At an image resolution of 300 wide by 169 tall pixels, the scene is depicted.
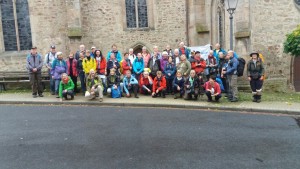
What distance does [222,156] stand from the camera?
19.1 ft

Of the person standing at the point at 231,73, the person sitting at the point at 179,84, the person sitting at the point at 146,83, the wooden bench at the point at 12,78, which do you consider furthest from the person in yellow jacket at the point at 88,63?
the person standing at the point at 231,73

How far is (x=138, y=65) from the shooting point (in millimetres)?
12555

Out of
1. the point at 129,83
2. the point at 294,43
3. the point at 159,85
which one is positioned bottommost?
the point at 159,85

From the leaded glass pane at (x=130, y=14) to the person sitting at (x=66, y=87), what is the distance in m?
7.45

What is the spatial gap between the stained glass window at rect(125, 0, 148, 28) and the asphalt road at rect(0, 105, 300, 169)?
9.50 m

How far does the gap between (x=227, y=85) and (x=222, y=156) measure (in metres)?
6.13

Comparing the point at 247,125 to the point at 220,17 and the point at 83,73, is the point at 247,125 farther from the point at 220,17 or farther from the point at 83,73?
the point at 220,17

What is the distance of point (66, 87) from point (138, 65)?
3.00m

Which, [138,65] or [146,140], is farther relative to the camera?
[138,65]

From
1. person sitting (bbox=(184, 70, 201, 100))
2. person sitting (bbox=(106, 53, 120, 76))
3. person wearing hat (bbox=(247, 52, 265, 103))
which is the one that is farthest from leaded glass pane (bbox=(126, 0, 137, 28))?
person wearing hat (bbox=(247, 52, 265, 103))

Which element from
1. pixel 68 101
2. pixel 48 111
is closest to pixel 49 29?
pixel 68 101

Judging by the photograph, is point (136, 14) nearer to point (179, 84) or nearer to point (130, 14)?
A: point (130, 14)

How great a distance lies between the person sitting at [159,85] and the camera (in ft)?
39.3

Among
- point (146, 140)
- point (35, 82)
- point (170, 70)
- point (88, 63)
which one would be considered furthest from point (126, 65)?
point (146, 140)
